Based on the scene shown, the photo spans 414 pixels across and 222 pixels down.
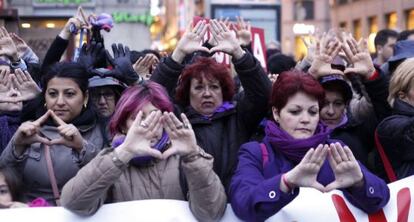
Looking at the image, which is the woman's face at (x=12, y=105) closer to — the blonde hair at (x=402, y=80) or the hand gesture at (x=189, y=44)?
the hand gesture at (x=189, y=44)

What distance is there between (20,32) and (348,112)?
670 centimetres

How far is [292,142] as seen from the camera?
12.9ft

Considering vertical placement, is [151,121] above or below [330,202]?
above

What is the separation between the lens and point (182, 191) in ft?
13.1

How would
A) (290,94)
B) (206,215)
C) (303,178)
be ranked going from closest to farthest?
(303,178) → (206,215) → (290,94)

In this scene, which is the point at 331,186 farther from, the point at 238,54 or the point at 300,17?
the point at 300,17

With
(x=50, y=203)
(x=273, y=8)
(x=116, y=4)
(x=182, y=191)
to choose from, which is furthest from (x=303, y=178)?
(x=116, y=4)

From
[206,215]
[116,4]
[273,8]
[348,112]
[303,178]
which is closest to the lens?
[303,178]

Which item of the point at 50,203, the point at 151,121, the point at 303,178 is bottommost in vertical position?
the point at 50,203

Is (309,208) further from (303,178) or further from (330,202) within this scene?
(303,178)

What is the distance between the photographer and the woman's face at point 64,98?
15.1 feet

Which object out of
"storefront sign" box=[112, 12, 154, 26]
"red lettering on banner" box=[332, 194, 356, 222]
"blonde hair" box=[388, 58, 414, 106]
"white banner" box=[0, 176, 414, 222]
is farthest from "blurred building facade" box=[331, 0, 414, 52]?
"red lettering on banner" box=[332, 194, 356, 222]

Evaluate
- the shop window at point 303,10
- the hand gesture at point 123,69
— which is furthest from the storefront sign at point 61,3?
the shop window at point 303,10

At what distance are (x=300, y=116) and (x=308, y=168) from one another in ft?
1.84
